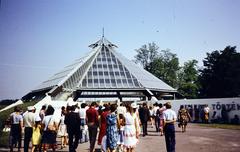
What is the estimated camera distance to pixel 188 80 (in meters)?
84.7

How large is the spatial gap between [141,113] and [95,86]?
1126 inches

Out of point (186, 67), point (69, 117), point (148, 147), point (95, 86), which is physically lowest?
point (148, 147)

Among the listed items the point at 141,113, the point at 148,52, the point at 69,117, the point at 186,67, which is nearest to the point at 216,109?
the point at 141,113

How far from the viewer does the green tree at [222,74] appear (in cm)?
5700

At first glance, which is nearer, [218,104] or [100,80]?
[218,104]

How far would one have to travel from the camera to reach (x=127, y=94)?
215 feet

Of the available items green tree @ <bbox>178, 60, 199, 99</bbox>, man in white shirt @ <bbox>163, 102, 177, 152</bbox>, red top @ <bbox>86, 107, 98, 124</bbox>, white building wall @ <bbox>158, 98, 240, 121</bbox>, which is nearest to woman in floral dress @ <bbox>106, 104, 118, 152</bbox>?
red top @ <bbox>86, 107, 98, 124</bbox>

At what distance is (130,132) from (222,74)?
51102mm

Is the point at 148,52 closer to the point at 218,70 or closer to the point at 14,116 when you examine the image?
the point at 218,70

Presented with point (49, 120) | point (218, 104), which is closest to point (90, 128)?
point (49, 120)

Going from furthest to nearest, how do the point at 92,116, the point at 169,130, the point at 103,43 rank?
the point at 103,43 → the point at 92,116 → the point at 169,130

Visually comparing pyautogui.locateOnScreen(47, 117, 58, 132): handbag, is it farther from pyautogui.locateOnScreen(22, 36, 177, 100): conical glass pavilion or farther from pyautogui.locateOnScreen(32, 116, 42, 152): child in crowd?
pyautogui.locateOnScreen(22, 36, 177, 100): conical glass pavilion

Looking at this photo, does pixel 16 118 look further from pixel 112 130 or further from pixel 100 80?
pixel 100 80

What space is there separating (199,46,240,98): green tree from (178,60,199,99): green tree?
14043 mm
